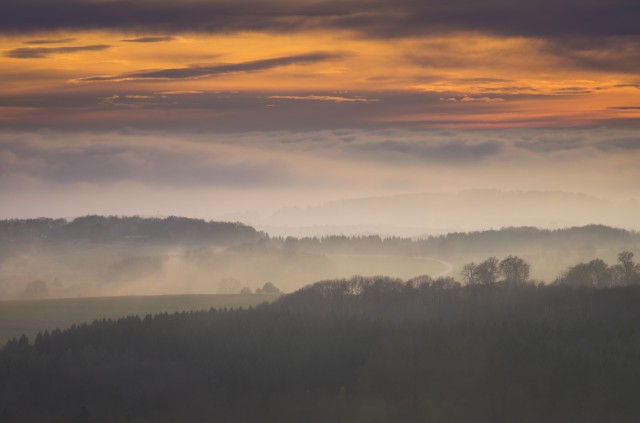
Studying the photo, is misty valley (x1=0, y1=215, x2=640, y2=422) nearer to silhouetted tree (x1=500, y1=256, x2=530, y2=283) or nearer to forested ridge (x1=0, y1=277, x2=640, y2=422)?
forested ridge (x1=0, y1=277, x2=640, y2=422)

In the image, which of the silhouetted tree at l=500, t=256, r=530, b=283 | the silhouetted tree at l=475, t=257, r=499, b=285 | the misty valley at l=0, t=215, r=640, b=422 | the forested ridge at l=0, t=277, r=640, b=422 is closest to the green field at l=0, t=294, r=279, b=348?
the misty valley at l=0, t=215, r=640, b=422

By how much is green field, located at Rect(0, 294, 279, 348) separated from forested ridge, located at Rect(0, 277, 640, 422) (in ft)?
37.3

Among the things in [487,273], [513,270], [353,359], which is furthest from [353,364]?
[513,270]

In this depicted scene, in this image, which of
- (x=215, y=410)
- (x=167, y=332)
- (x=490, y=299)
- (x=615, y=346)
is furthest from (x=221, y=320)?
(x=615, y=346)

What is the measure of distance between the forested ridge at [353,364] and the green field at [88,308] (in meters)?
11.4

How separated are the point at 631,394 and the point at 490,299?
43.0 metres

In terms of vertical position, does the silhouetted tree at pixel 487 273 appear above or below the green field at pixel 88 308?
above

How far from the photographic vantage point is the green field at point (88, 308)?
138875 mm

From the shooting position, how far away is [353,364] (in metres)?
114

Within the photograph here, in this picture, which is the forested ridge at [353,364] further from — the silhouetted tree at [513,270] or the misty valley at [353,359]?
the silhouetted tree at [513,270]

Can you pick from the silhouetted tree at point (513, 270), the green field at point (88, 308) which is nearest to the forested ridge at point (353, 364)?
the green field at point (88, 308)

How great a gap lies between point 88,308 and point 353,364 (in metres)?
69.4

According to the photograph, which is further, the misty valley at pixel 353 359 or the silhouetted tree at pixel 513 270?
the silhouetted tree at pixel 513 270

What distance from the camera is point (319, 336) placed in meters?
123
